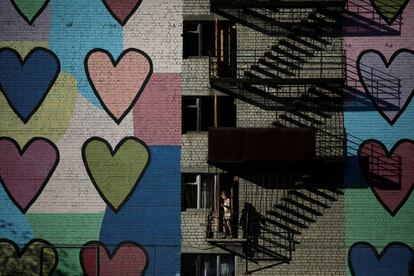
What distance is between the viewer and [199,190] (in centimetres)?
1891

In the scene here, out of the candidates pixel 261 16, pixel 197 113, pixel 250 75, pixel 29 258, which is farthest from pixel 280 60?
pixel 29 258

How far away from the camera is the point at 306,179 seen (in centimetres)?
1848

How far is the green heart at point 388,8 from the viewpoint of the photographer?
1922 cm

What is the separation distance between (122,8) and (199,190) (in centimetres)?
590

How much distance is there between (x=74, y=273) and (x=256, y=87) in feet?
24.6

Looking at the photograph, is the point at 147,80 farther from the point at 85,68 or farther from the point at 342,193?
the point at 342,193

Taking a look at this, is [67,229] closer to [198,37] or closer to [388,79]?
[198,37]

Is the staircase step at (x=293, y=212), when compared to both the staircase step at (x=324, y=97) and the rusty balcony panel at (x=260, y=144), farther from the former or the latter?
the staircase step at (x=324, y=97)

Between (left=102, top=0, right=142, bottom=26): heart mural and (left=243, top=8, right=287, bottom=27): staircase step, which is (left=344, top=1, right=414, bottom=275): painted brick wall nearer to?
(left=243, top=8, right=287, bottom=27): staircase step

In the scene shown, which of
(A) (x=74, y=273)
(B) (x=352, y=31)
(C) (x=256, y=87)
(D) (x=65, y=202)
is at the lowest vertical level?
(A) (x=74, y=273)

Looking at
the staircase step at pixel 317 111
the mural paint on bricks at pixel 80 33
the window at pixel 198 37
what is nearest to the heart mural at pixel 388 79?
the staircase step at pixel 317 111

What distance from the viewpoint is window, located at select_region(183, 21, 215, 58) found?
63.6 feet

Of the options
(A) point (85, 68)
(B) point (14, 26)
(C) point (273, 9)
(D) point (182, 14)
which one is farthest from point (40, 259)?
(C) point (273, 9)

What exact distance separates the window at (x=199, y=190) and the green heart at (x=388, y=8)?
6970 millimetres
